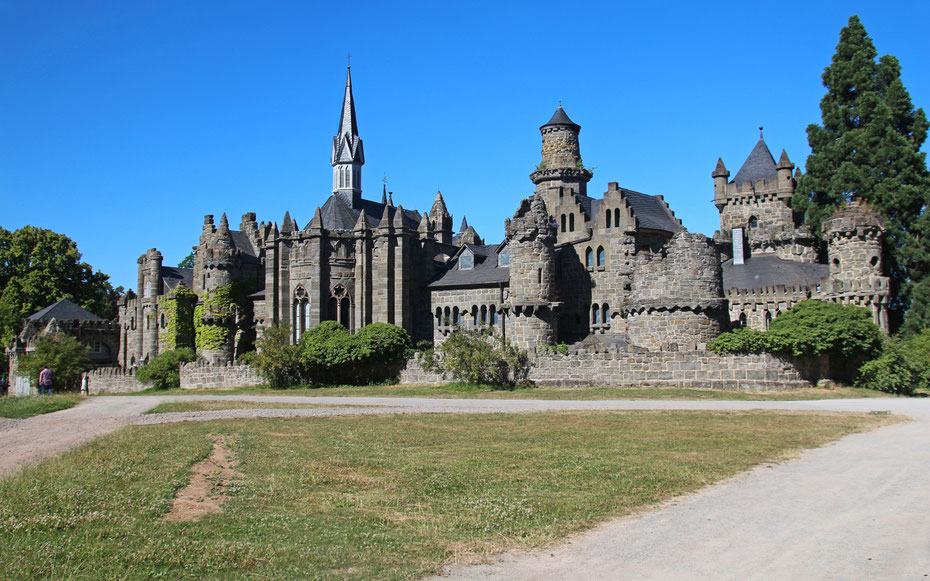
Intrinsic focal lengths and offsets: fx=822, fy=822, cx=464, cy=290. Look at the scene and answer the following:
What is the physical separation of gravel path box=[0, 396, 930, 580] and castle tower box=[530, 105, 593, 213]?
127 feet

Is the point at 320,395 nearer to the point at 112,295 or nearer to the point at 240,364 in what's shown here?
the point at 240,364

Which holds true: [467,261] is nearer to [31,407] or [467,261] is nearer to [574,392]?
[574,392]

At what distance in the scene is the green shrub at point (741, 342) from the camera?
1414 inches

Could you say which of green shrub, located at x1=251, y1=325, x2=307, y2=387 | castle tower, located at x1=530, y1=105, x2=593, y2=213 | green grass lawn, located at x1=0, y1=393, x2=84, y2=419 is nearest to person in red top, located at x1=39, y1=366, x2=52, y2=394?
green shrub, located at x1=251, y1=325, x2=307, y2=387

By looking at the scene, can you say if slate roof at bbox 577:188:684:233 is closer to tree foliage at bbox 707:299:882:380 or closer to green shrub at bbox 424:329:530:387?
green shrub at bbox 424:329:530:387

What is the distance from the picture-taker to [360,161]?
65.2 metres

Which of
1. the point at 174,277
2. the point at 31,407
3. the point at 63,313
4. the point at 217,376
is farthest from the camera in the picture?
the point at 174,277

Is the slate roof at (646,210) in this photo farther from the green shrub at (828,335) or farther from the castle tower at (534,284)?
the green shrub at (828,335)

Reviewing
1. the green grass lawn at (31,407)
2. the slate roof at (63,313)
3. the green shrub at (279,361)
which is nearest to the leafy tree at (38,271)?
the slate roof at (63,313)

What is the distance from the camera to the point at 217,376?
51812 mm

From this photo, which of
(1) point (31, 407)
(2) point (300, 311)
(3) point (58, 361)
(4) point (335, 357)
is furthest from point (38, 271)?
(1) point (31, 407)

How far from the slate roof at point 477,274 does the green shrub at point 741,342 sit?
17.2 meters

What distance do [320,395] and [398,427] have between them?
18.6 meters

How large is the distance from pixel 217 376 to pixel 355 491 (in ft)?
134
